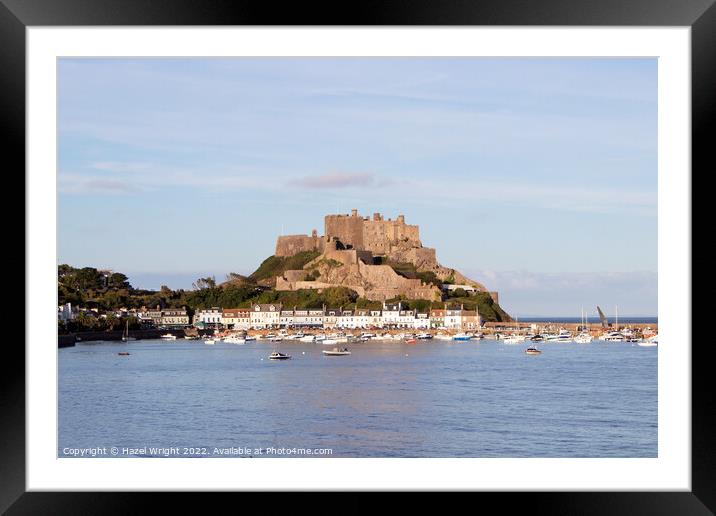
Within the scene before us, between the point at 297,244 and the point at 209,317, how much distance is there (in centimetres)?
453

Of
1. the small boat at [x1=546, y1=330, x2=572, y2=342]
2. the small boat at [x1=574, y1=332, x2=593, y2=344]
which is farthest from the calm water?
the small boat at [x1=546, y1=330, x2=572, y2=342]

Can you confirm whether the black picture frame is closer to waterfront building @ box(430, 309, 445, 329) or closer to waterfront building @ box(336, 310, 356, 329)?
waterfront building @ box(336, 310, 356, 329)

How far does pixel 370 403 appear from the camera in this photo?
1237 centimetres

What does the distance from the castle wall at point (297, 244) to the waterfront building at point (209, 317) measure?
11.3ft

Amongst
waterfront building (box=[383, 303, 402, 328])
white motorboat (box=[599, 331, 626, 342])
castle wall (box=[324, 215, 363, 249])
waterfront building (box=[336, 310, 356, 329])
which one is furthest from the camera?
castle wall (box=[324, 215, 363, 249])

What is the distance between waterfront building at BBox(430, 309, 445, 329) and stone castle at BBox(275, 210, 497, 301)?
59cm

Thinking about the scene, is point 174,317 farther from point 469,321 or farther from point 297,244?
point 469,321

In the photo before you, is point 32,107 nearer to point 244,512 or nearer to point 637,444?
point 244,512

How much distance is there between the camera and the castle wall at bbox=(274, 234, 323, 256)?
117ft

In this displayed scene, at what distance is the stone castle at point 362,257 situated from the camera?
3506 centimetres

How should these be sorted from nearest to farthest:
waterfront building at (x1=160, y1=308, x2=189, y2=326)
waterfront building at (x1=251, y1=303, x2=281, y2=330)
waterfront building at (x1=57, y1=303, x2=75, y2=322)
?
waterfront building at (x1=57, y1=303, x2=75, y2=322), waterfront building at (x1=160, y1=308, x2=189, y2=326), waterfront building at (x1=251, y1=303, x2=281, y2=330)

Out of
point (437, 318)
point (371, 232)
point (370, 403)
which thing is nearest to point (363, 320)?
point (437, 318)

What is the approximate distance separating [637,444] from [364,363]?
12.4 meters

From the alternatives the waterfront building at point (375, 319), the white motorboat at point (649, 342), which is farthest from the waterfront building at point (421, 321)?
the white motorboat at point (649, 342)
